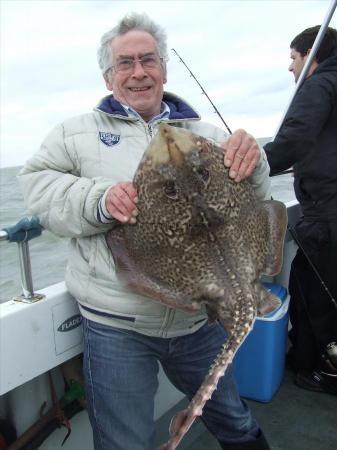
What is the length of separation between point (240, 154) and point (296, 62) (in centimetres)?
260

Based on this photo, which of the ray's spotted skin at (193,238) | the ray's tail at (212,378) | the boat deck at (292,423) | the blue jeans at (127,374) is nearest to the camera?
the ray's tail at (212,378)

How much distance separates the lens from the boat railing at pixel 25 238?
2.17 meters

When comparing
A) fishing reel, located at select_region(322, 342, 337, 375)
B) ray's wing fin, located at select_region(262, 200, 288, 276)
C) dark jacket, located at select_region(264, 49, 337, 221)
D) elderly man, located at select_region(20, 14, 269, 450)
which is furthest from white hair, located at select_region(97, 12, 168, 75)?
fishing reel, located at select_region(322, 342, 337, 375)

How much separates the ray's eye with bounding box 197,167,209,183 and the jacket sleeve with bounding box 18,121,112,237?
0.40 m

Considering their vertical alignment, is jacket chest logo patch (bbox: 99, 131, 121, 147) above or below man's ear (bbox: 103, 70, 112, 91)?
below

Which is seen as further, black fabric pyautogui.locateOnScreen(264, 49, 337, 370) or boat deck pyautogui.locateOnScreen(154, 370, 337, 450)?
black fabric pyautogui.locateOnScreen(264, 49, 337, 370)

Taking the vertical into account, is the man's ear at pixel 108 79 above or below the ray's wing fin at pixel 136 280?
above

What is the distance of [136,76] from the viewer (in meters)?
2.14

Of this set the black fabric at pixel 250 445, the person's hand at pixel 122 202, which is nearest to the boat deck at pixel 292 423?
the black fabric at pixel 250 445

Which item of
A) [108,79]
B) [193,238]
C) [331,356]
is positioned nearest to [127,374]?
[193,238]

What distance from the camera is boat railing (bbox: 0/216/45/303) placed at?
217 centimetres

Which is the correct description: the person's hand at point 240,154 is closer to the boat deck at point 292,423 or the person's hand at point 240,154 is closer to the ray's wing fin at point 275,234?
the ray's wing fin at point 275,234

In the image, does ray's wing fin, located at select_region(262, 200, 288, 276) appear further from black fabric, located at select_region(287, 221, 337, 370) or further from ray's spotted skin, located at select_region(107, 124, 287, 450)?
black fabric, located at select_region(287, 221, 337, 370)

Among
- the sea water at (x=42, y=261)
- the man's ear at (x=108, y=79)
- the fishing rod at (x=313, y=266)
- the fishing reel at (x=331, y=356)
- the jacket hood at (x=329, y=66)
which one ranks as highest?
the jacket hood at (x=329, y=66)
